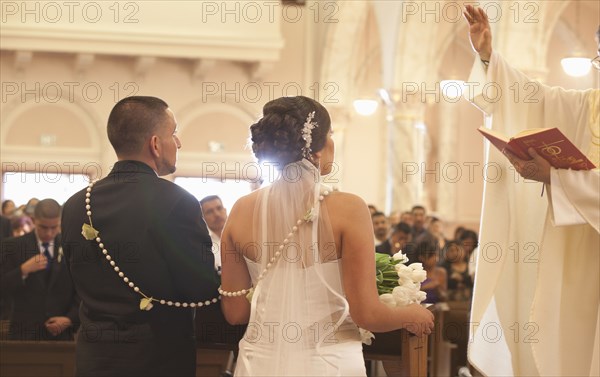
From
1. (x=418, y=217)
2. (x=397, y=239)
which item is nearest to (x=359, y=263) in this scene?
(x=397, y=239)

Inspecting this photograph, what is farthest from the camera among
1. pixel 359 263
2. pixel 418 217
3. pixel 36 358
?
pixel 418 217

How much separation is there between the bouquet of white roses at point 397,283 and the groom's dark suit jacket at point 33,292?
3.31 m

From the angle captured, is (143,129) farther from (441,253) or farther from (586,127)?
(441,253)

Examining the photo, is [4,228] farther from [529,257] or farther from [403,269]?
[403,269]

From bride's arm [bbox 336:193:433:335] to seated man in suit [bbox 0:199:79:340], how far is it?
3.77m

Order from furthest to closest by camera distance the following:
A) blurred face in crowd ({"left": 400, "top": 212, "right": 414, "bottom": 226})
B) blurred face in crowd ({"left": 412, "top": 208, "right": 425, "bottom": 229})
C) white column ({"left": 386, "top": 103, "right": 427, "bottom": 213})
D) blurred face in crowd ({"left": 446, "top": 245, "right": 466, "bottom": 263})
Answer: white column ({"left": 386, "top": 103, "right": 427, "bottom": 213})
blurred face in crowd ({"left": 400, "top": 212, "right": 414, "bottom": 226})
blurred face in crowd ({"left": 412, "top": 208, "right": 425, "bottom": 229})
blurred face in crowd ({"left": 446, "top": 245, "right": 466, "bottom": 263})

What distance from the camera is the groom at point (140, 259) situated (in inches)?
152

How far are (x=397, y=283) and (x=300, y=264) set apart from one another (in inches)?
Answer: 26.3

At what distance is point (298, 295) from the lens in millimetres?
3822

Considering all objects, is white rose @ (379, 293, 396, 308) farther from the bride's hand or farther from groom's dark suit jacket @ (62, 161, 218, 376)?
groom's dark suit jacket @ (62, 161, 218, 376)

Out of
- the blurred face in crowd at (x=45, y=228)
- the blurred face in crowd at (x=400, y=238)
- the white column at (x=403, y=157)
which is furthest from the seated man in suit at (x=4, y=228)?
the white column at (x=403, y=157)

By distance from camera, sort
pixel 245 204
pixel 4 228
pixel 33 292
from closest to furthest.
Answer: pixel 245 204 < pixel 33 292 < pixel 4 228

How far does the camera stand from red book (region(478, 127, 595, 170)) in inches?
183

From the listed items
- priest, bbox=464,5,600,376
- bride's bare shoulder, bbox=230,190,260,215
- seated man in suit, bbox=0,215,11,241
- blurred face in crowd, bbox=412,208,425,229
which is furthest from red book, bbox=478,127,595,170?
blurred face in crowd, bbox=412,208,425,229
